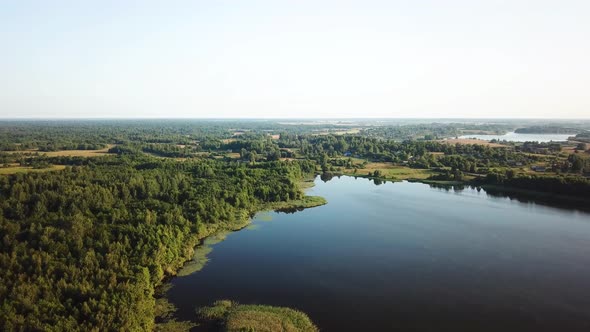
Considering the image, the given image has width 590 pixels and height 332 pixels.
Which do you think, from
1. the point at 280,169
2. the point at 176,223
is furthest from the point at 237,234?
the point at 280,169

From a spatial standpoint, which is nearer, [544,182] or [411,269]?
[411,269]

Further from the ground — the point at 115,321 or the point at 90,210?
the point at 90,210

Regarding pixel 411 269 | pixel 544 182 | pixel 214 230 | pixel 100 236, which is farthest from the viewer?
pixel 544 182

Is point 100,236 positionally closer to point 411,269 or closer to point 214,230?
point 214,230

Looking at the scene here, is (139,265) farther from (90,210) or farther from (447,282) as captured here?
(447,282)

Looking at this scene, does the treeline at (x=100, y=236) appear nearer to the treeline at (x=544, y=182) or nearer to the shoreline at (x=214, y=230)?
the shoreline at (x=214, y=230)

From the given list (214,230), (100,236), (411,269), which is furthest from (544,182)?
(100,236)
